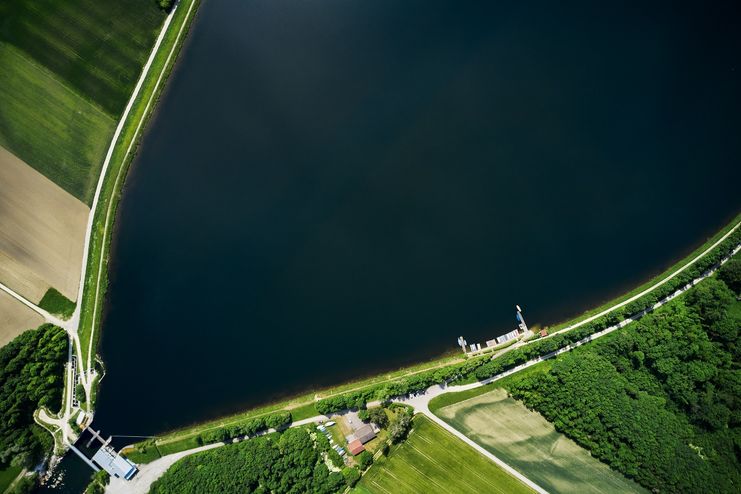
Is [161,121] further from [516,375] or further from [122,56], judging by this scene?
[516,375]

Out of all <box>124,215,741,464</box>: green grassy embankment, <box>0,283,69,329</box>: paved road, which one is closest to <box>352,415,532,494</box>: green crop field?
<box>124,215,741,464</box>: green grassy embankment

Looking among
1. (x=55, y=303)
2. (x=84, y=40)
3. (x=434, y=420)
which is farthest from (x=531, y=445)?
(x=84, y=40)

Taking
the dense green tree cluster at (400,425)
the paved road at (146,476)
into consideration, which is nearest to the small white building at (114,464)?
the paved road at (146,476)

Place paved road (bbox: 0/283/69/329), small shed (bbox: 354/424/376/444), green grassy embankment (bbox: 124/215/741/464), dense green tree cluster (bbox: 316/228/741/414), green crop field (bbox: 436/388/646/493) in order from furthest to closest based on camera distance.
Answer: paved road (bbox: 0/283/69/329) → green grassy embankment (bbox: 124/215/741/464) → dense green tree cluster (bbox: 316/228/741/414) → small shed (bbox: 354/424/376/444) → green crop field (bbox: 436/388/646/493)

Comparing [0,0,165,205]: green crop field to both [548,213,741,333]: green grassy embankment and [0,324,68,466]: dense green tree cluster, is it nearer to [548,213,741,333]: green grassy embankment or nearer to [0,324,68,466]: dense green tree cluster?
[0,324,68,466]: dense green tree cluster

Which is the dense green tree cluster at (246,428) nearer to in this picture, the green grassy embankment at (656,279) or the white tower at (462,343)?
the white tower at (462,343)
